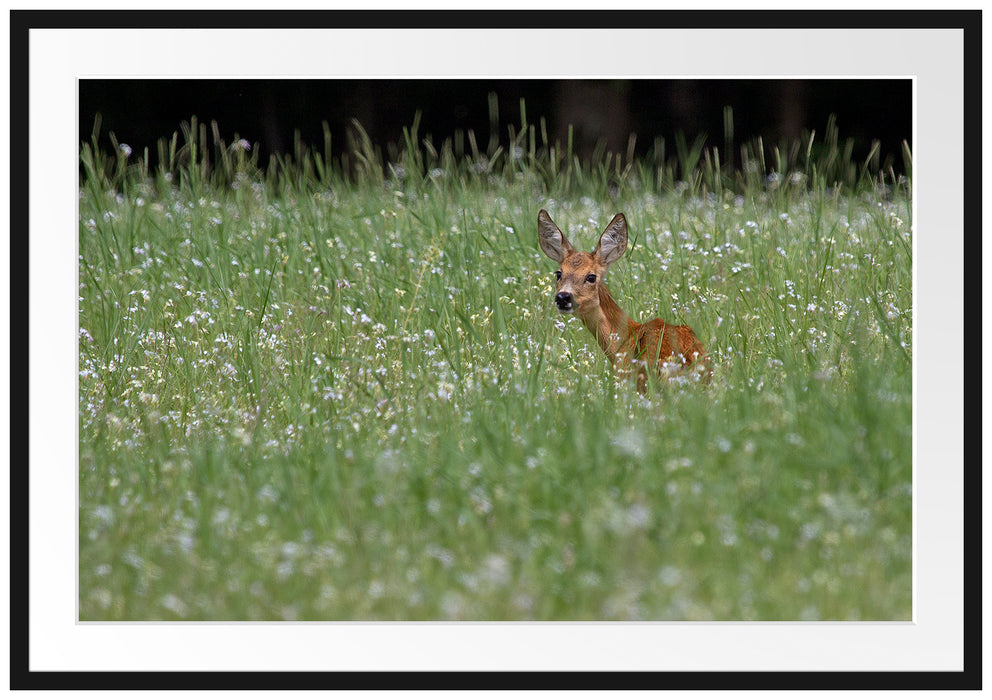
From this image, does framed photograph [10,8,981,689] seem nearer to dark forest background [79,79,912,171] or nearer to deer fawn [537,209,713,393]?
deer fawn [537,209,713,393]

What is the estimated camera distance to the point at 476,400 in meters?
4.65

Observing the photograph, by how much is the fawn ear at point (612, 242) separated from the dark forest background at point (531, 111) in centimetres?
206

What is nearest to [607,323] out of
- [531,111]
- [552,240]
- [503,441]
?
[552,240]

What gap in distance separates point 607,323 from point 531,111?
6.63 m

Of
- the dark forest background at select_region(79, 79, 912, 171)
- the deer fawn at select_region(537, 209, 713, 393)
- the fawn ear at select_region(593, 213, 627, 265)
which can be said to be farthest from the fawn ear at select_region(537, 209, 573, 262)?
the dark forest background at select_region(79, 79, 912, 171)

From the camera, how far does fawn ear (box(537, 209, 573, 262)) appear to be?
5625mm

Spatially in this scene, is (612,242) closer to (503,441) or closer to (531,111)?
(503,441)

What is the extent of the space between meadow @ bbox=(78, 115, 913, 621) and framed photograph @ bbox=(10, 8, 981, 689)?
0.02 metres

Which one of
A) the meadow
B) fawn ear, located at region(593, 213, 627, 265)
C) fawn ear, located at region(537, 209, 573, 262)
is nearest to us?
the meadow

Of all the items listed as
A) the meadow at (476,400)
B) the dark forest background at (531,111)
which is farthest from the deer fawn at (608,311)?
the dark forest background at (531,111)
